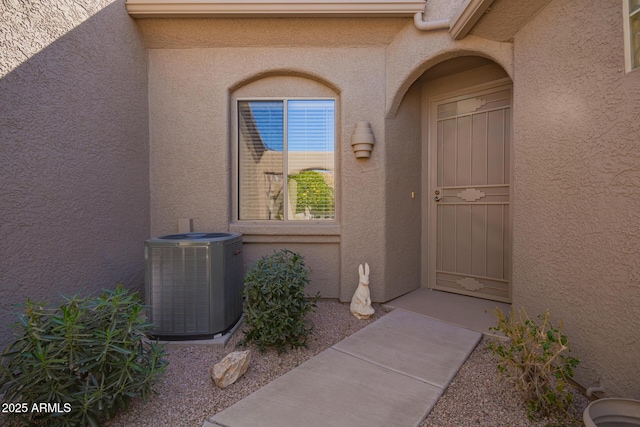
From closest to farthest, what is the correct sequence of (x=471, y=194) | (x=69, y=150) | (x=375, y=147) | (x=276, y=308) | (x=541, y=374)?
1. (x=541, y=374)
2. (x=276, y=308)
3. (x=69, y=150)
4. (x=375, y=147)
5. (x=471, y=194)

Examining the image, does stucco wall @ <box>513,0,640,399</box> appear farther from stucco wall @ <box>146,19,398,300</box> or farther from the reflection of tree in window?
the reflection of tree in window

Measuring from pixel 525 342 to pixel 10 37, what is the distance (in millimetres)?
4393

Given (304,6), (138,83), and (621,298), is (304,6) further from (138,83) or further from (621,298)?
(621,298)

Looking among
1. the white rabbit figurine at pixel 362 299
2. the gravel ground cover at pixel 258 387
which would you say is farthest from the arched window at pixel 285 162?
the gravel ground cover at pixel 258 387

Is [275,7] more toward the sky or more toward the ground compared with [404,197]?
more toward the sky

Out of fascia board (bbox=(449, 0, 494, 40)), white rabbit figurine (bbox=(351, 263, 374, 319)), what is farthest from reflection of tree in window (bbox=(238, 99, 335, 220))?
fascia board (bbox=(449, 0, 494, 40))

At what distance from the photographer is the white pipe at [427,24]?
3.40 m

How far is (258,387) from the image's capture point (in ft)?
7.38

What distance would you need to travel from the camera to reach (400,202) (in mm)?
4152

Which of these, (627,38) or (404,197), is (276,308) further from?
(627,38)

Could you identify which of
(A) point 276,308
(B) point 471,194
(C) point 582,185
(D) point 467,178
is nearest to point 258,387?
(A) point 276,308

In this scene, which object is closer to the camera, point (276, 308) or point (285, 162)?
point (276, 308)

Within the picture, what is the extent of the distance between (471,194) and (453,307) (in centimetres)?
158

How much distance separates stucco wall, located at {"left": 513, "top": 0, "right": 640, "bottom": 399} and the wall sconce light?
60.9 inches
